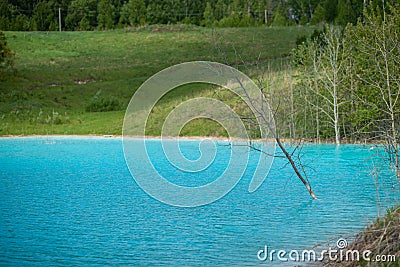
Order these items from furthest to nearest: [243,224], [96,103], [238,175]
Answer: [96,103], [238,175], [243,224]

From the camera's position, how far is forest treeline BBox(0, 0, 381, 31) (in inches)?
2775

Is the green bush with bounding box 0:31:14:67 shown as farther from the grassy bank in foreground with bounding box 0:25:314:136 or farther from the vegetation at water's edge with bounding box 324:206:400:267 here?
the vegetation at water's edge with bounding box 324:206:400:267

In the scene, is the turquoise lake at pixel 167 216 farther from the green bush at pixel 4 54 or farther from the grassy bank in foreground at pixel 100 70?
the green bush at pixel 4 54

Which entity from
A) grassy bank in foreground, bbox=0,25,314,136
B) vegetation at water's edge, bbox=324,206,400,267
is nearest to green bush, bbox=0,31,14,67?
grassy bank in foreground, bbox=0,25,314,136

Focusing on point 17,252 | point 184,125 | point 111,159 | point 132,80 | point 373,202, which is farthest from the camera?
point 132,80

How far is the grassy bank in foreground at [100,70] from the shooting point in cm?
3347

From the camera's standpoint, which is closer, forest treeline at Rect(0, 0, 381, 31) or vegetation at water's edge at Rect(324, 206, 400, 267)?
vegetation at water's edge at Rect(324, 206, 400, 267)

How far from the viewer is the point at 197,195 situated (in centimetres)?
1458

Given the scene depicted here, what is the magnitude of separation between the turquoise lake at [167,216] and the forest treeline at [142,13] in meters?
52.0

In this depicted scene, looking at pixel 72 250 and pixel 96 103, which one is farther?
pixel 96 103

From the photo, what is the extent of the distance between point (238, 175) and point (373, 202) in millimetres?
5659

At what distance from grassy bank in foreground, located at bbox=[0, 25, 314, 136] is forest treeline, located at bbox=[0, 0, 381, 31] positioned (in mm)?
11257

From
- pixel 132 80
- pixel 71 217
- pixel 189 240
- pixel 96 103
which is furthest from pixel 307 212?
pixel 132 80

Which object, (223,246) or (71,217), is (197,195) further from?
(223,246)
